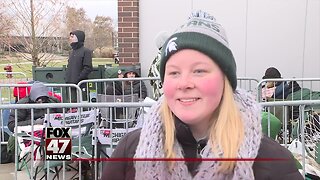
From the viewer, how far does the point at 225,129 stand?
1.40 metres

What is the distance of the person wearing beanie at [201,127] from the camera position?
134cm

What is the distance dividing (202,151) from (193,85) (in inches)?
7.8

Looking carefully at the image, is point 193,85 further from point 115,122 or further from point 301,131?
point 115,122

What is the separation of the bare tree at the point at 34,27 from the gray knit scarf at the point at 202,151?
10.6 m

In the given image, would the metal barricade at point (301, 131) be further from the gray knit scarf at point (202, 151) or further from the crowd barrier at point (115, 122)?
the gray knit scarf at point (202, 151)

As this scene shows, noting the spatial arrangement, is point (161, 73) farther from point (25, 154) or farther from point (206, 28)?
point (25, 154)

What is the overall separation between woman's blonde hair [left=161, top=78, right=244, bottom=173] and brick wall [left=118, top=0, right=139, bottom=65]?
6.75 meters

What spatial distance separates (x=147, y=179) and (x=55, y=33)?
10.9 meters

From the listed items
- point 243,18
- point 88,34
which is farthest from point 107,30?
point 243,18

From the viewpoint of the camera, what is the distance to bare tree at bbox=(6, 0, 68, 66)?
454 inches

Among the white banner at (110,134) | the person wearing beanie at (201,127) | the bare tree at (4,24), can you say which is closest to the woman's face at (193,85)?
the person wearing beanie at (201,127)

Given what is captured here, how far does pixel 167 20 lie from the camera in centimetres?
797

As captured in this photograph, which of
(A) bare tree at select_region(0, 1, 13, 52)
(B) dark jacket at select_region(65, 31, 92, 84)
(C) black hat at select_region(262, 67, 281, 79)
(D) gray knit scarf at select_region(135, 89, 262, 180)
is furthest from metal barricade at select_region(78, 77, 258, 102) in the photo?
(A) bare tree at select_region(0, 1, 13, 52)

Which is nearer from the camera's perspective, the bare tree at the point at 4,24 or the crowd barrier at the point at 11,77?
the crowd barrier at the point at 11,77
